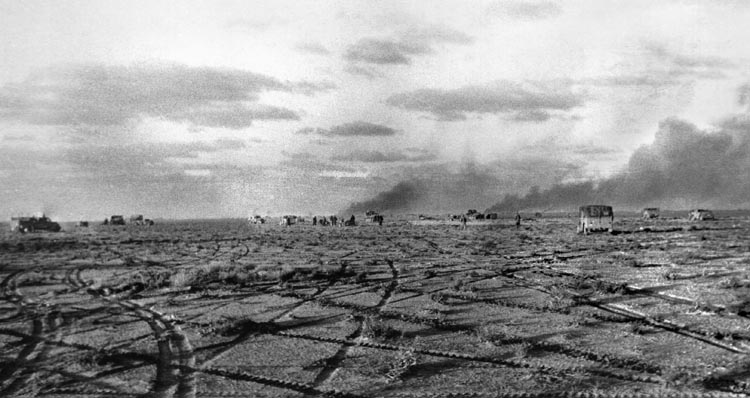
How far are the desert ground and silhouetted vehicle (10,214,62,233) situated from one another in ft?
276

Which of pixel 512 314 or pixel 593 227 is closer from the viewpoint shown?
pixel 512 314

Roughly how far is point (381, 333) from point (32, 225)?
10598cm

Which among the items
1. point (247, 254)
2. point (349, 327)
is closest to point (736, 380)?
point (349, 327)

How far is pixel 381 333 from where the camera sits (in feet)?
44.6

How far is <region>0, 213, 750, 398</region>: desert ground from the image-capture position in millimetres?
10039

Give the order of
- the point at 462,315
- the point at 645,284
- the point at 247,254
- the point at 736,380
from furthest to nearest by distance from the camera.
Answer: the point at 247,254, the point at 645,284, the point at 462,315, the point at 736,380

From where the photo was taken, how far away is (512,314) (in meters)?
16.2

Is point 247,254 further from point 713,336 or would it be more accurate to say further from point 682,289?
point 713,336

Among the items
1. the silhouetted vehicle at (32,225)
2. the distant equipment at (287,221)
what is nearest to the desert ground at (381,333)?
the silhouetted vehicle at (32,225)

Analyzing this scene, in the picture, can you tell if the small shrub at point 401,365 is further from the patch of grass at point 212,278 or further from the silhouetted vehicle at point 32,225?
the silhouetted vehicle at point 32,225

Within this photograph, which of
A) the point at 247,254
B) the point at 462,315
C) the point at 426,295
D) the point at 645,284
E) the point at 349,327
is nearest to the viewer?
the point at 349,327

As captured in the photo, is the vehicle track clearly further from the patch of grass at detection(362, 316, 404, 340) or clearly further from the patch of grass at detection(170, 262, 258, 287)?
the patch of grass at detection(362, 316, 404, 340)

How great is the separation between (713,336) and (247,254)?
3197 centimetres

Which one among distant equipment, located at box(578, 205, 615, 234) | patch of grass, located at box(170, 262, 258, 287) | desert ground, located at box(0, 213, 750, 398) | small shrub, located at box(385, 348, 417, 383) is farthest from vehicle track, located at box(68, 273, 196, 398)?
distant equipment, located at box(578, 205, 615, 234)
